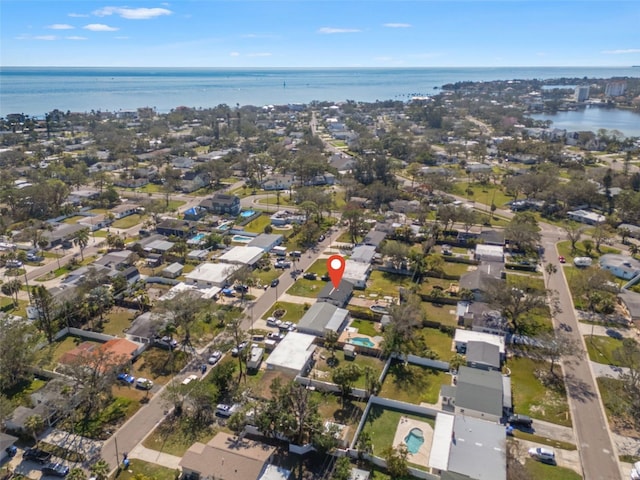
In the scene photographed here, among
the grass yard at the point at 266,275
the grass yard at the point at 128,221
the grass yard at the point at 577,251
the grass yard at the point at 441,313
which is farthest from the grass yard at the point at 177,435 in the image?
the grass yard at the point at 577,251

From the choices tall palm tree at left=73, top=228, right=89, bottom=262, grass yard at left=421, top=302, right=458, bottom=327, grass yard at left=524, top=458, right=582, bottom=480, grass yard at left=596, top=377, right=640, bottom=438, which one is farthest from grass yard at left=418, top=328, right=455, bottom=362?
tall palm tree at left=73, top=228, right=89, bottom=262

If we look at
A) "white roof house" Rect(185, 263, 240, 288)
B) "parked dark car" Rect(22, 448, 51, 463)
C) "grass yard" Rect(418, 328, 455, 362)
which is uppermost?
"white roof house" Rect(185, 263, 240, 288)

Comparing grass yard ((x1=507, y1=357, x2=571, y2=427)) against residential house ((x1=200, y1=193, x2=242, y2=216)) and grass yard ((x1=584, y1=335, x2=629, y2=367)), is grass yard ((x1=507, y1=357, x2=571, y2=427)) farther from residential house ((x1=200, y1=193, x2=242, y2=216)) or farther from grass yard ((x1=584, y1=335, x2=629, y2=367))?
residential house ((x1=200, y1=193, x2=242, y2=216))

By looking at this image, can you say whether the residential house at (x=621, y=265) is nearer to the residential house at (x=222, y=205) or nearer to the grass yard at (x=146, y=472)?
the grass yard at (x=146, y=472)

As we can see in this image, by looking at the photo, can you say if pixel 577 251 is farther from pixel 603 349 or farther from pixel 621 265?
pixel 603 349

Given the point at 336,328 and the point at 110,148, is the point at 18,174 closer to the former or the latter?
the point at 110,148
